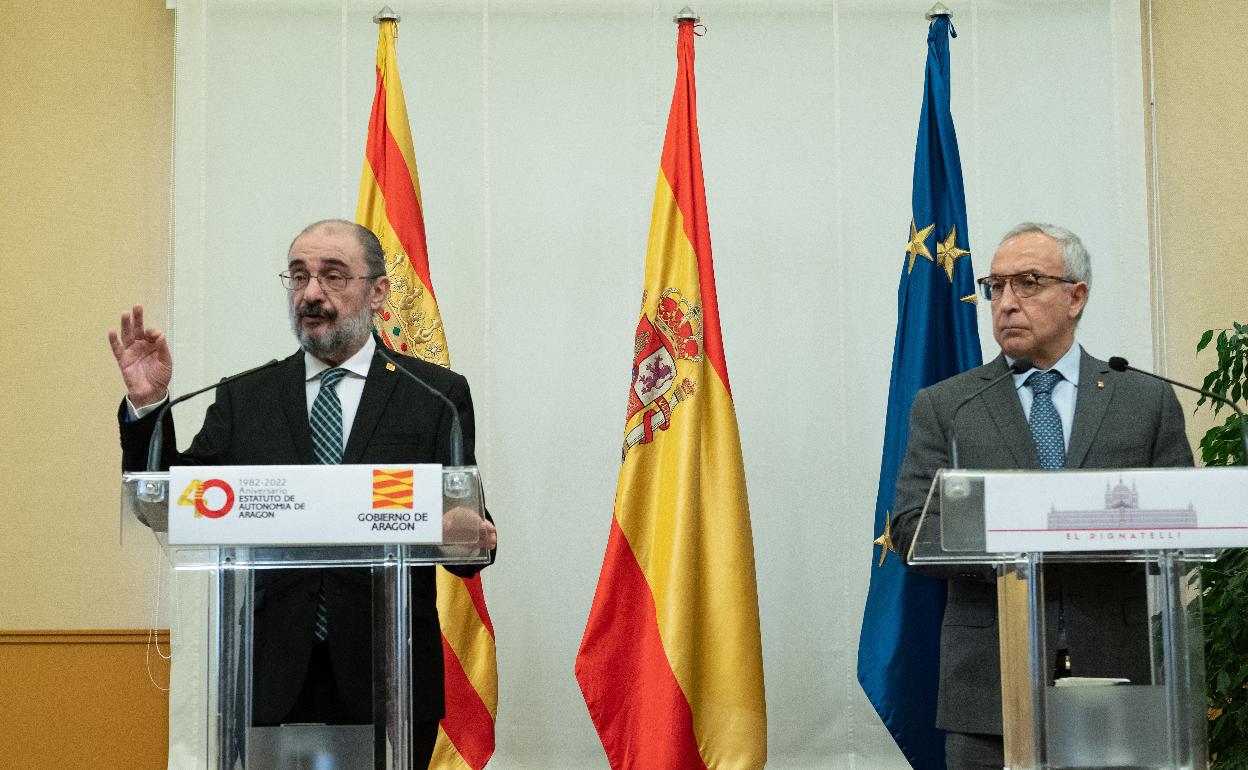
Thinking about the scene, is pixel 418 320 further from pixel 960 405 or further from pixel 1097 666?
pixel 1097 666

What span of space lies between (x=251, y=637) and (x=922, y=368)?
2493 millimetres

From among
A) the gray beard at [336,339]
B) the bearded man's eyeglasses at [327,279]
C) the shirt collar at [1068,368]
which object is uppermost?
the bearded man's eyeglasses at [327,279]

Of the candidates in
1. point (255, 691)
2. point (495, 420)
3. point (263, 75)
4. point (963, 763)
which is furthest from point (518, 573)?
point (255, 691)

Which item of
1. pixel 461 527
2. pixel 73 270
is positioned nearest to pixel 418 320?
pixel 73 270

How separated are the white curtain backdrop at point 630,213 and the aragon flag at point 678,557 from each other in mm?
649

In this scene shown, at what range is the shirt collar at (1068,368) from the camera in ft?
9.92

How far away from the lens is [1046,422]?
2947 millimetres

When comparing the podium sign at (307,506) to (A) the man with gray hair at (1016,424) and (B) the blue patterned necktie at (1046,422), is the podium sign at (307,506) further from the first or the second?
(B) the blue patterned necktie at (1046,422)

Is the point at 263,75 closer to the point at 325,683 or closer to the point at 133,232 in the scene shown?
the point at 133,232

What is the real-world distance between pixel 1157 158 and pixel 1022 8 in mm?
711

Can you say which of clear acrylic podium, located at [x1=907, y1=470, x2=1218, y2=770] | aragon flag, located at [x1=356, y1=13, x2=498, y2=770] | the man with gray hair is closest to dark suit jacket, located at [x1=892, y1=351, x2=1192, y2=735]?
the man with gray hair

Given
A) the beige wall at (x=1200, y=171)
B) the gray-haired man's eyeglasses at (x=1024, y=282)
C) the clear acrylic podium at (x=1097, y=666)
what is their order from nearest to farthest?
the clear acrylic podium at (x=1097, y=666) → the gray-haired man's eyeglasses at (x=1024, y=282) → the beige wall at (x=1200, y=171)

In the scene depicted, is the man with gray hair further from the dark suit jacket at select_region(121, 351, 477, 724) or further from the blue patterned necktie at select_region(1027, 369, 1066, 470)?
the dark suit jacket at select_region(121, 351, 477, 724)

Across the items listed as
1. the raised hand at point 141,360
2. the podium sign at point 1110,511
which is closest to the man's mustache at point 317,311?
the raised hand at point 141,360
